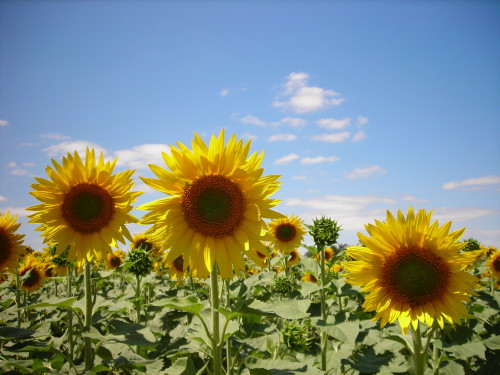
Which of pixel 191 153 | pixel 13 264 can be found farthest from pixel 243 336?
pixel 13 264

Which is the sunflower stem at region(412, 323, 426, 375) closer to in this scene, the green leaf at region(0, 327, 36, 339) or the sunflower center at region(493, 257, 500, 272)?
the green leaf at region(0, 327, 36, 339)

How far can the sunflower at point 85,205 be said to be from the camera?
12.8ft

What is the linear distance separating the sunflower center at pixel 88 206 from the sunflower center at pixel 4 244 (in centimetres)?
247

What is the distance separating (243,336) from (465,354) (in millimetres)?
2713

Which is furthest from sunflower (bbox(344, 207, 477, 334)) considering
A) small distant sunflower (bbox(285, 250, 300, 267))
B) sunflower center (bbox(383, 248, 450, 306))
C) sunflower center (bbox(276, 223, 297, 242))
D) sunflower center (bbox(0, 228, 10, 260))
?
small distant sunflower (bbox(285, 250, 300, 267))

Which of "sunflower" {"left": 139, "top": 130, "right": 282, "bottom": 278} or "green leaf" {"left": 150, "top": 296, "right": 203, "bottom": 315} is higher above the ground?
"sunflower" {"left": 139, "top": 130, "right": 282, "bottom": 278}

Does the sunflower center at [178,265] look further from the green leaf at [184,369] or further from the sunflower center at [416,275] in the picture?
the sunflower center at [416,275]

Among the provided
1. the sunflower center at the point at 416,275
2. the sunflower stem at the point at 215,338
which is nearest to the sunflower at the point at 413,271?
the sunflower center at the point at 416,275

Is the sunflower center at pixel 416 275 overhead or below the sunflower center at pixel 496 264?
overhead

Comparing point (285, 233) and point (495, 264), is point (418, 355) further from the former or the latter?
point (495, 264)

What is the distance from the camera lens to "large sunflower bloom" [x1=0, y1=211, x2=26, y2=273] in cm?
553

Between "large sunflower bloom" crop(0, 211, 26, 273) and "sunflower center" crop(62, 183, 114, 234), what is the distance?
2457 mm

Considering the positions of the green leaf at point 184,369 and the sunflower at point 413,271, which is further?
the sunflower at point 413,271

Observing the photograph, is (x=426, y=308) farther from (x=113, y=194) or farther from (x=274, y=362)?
(x=113, y=194)
